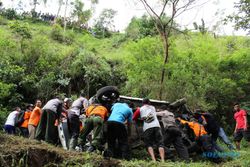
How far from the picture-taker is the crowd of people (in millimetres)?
7797

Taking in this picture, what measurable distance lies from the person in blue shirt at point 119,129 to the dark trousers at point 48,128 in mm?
1752

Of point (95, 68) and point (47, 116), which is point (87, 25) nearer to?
point (95, 68)

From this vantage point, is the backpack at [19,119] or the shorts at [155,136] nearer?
the shorts at [155,136]

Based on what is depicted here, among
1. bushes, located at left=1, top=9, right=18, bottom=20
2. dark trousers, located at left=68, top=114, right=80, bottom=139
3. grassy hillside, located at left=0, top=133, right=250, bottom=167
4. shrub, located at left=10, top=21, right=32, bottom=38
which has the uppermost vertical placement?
bushes, located at left=1, top=9, right=18, bottom=20

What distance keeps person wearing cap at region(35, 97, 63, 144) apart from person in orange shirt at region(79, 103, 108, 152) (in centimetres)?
119

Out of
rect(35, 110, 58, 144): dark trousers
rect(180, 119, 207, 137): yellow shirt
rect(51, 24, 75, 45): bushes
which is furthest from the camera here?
rect(51, 24, 75, 45): bushes

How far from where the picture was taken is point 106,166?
6754 mm

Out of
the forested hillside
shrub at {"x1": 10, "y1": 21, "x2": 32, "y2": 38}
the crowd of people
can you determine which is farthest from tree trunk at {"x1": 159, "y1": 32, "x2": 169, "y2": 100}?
shrub at {"x1": 10, "y1": 21, "x2": 32, "y2": 38}

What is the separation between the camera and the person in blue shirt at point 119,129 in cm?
773

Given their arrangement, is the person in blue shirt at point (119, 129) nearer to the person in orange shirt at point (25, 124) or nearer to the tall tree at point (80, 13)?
the person in orange shirt at point (25, 124)

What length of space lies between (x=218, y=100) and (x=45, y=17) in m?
29.5

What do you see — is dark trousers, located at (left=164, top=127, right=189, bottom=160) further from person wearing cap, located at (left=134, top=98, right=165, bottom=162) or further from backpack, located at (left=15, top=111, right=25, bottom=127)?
backpack, located at (left=15, top=111, right=25, bottom=127)

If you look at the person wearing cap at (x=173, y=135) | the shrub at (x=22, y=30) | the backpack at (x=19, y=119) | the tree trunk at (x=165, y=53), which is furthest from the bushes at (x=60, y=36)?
the person wearing cap at (x=173, y=135)

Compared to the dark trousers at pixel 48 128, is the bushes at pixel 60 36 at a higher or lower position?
higher
